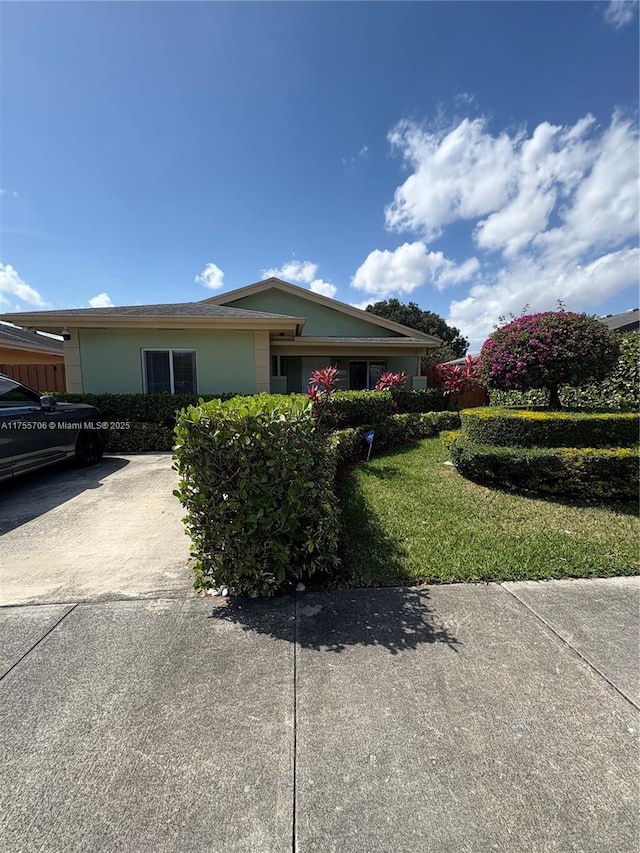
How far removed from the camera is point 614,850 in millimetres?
1337

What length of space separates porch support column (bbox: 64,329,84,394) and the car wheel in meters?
3.20

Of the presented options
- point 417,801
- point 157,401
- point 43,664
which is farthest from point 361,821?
point 157,401

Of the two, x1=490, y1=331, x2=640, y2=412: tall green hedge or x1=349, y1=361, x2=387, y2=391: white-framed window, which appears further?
x1=349, y1=361, x2=387, y2=391: white-framed window

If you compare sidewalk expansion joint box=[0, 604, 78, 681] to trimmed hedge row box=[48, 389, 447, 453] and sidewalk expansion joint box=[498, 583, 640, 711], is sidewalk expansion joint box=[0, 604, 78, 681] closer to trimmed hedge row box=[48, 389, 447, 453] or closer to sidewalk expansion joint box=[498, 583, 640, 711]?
sidewalk expansion joint box=[498, 583, 640, 711]

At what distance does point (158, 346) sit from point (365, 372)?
7738mm

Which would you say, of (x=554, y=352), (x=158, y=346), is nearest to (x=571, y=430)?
(x=554, y=352)

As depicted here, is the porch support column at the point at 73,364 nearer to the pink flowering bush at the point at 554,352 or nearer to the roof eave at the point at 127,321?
the roof eave at the point at 127,321

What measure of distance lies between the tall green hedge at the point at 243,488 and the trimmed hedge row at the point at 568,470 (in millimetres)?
3619

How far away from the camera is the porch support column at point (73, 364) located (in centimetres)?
950

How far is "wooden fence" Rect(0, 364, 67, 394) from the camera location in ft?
36.8

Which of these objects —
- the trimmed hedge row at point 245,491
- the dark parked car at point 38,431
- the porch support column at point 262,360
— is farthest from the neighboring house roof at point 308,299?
the trimmed hedge row at point 245,491

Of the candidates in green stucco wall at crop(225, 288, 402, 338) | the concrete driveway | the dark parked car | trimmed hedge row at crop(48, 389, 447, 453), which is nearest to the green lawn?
the concrete driveway

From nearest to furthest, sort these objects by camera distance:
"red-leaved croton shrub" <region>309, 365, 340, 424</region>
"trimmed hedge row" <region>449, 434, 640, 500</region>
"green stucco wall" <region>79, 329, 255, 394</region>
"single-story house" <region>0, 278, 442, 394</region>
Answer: "trimmed hedge row" <region>449, 434, 640, 500</region> < "red-leaved croton shrub" <region>309, 365, 340, 424</region> < "single-story house" <region>0, 278, 442, 394</region> < "green stucco wall" <region>79, 329, 255, 394</region>

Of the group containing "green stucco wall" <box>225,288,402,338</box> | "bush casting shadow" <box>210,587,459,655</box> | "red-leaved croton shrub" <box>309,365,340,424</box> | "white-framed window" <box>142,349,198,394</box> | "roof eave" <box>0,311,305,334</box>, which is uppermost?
"green stucco wall" <box>225,288,402,338</box>
